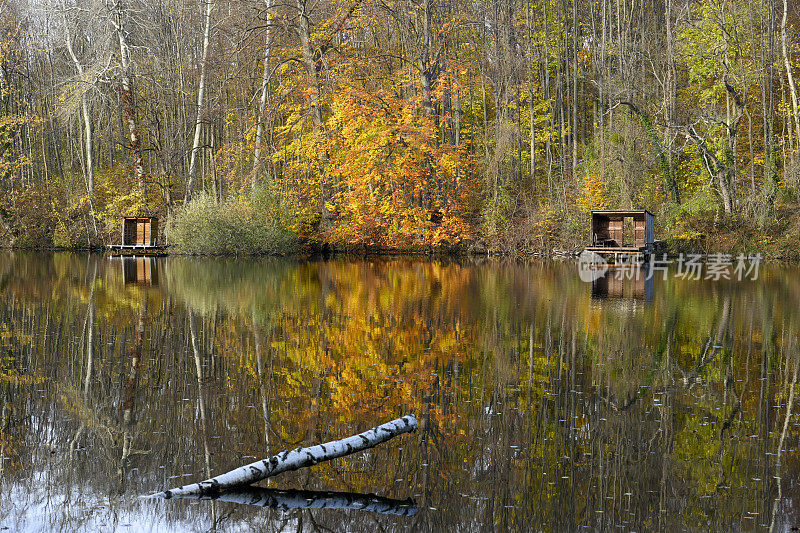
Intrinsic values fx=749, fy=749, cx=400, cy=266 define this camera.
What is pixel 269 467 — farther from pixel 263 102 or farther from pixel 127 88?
pixel 127 88

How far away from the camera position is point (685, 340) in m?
10.8

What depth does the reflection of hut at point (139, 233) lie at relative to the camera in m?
36.0

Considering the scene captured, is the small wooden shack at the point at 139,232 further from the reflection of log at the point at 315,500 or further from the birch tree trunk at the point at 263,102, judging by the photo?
the reflection of log at the point at 315,500

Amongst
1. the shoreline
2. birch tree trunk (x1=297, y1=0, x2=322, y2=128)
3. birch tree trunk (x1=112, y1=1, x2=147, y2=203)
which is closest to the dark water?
the shoreline

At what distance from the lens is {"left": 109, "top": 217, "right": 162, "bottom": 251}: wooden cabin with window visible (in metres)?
36.0

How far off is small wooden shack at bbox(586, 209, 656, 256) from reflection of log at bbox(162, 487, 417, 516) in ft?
83.0

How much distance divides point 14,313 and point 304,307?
515 centimetres

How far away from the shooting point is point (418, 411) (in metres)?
6.89

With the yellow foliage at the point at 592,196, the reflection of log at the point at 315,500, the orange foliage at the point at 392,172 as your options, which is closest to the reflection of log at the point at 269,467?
the reflection of log at the point at 315,500

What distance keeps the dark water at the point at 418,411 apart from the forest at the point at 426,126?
62.6ft

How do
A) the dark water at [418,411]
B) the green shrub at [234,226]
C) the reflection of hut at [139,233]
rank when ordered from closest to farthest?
the dark water at [418,411] < the green shrub at [234,226] < the reflection of hut at [139,233]

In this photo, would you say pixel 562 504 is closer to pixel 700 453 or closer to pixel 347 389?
pixel 700 453

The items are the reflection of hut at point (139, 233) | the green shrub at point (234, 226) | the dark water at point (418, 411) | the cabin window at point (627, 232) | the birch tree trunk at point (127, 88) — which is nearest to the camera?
the dark water at point (418, 411)

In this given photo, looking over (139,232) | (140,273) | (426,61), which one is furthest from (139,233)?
(426,61)
